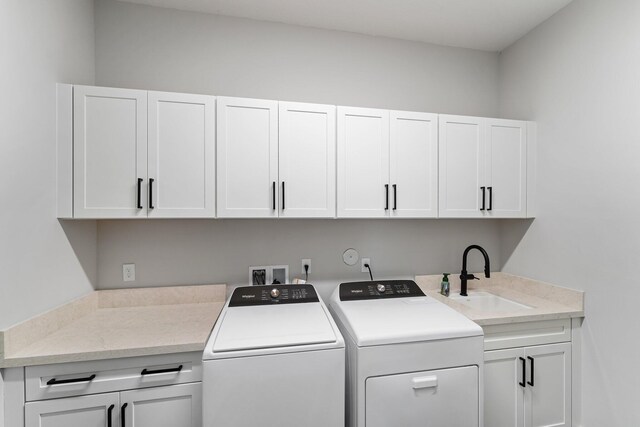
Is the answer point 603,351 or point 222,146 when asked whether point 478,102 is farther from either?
point 222,146

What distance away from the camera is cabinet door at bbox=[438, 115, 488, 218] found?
1.97 metres

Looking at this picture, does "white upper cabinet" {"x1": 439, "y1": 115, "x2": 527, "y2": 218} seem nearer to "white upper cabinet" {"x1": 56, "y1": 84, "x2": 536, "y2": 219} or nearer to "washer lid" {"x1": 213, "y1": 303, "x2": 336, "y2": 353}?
"white upper cabinet" {"x1": 56, "y1": 84, "x2": 536, "y2": 219}

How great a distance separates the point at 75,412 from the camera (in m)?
1.24

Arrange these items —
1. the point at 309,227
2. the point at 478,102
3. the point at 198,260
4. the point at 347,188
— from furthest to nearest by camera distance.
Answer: the point at 478,102, the point at 309,227, the point at 198,260, the point at 347,188

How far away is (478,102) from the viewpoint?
94.0 inches

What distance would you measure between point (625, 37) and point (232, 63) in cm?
225

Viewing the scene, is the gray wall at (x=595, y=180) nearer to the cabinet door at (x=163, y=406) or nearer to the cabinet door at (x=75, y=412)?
the cabinet door at (x=163, y=406)

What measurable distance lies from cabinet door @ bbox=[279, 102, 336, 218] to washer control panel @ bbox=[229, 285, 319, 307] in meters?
0.49

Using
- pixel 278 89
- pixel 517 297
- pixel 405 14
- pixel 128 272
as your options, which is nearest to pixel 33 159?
pixel 128 272

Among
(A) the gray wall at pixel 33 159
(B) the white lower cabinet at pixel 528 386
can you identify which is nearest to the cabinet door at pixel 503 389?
(B) the white lower cabinet at pixel 528 386

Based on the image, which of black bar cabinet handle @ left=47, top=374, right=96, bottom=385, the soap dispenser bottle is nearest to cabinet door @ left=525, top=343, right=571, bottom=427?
the soap dispenser bottle

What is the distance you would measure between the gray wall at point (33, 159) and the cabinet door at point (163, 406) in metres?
0.60

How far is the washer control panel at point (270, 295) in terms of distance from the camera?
5.80 feet

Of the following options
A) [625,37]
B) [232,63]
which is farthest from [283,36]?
[625,37]
